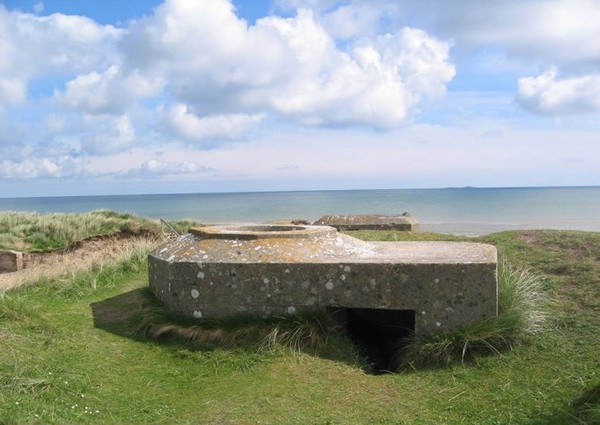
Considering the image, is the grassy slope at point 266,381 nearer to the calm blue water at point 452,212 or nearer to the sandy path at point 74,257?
the sandy path at point 74,257

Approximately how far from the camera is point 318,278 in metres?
7.38

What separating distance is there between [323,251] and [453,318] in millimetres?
1990

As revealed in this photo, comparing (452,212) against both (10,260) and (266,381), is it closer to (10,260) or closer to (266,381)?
(10,260)

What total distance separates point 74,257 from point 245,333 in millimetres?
8836

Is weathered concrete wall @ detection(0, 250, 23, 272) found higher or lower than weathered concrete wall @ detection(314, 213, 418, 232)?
lower

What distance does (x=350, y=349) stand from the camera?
7.11 meters

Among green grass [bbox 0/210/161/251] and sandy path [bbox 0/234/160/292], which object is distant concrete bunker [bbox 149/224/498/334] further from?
green grass [bbox 0/210/161/251]

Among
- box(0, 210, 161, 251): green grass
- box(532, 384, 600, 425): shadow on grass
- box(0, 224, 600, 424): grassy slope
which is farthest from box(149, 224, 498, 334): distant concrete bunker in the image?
box(0, 210, 161, 251): green grass

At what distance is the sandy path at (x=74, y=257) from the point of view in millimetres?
10789

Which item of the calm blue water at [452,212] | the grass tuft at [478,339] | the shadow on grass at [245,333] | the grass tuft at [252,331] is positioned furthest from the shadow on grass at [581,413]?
the calm blue water at [452,212]

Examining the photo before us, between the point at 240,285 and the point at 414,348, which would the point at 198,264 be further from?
the point at 414,348

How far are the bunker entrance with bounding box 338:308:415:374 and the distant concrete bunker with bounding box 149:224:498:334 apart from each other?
1.54 ft

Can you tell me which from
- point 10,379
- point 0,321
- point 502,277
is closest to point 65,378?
point 10,379

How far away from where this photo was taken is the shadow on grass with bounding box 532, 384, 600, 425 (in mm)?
5039
